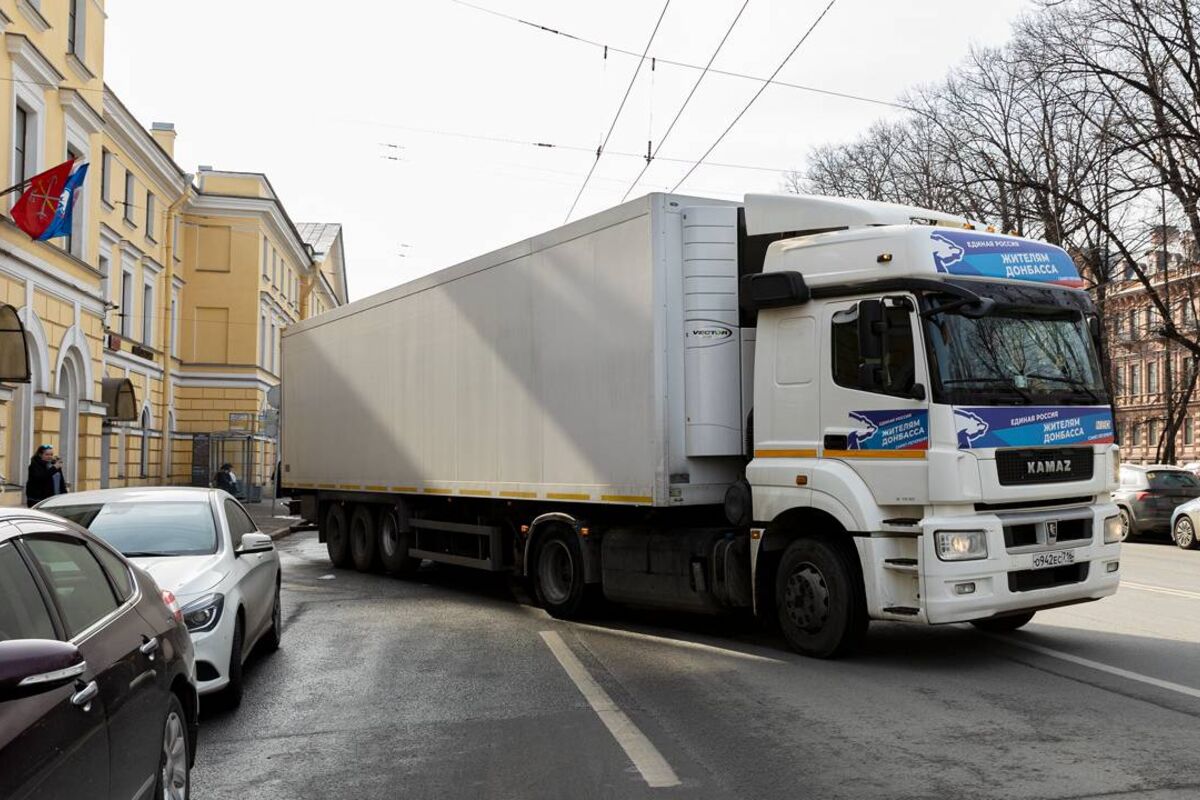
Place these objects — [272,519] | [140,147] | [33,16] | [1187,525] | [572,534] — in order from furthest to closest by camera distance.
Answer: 1. [140,147]
2. [272,519]
3. [33,16]
4. [1187,525]
5. [572,534]

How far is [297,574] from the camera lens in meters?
15.6

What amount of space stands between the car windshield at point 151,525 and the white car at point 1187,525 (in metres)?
17.2

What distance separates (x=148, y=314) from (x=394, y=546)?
87.3ft

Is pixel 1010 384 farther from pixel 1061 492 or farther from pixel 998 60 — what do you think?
pixel 998 60

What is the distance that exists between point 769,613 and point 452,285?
564 cm

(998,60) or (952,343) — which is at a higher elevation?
(998,60)

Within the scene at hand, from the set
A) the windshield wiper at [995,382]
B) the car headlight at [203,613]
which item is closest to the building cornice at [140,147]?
the car headlight at [203,613]

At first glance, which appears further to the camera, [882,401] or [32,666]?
[882,401]

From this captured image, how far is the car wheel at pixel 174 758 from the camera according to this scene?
398 cm

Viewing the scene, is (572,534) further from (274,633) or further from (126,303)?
(126,303)

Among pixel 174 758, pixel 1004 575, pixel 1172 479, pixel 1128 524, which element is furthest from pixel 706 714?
pixel 1172 479

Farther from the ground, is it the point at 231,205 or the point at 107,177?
the point at 231,205

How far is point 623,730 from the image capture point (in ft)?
19.4

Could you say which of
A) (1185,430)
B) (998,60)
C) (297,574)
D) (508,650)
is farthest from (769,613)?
(1185,430)
